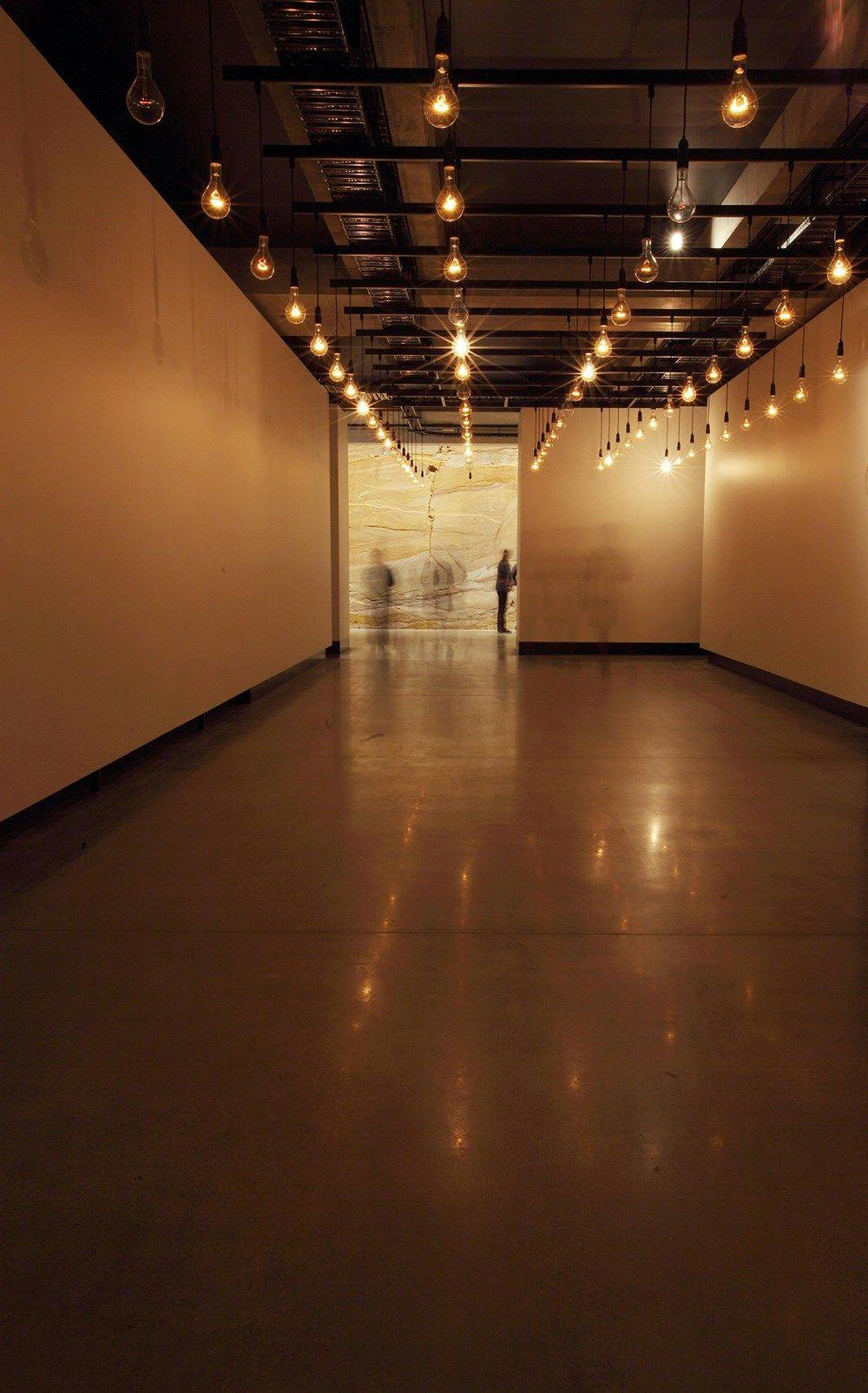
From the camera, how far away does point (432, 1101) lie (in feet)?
7.13

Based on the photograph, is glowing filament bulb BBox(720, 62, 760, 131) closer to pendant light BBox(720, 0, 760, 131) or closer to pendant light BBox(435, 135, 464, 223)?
pendant light BBox(720, 0, 760, 131)

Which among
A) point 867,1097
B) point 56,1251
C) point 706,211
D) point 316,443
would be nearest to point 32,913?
point 56,1251

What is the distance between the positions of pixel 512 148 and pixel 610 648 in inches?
355

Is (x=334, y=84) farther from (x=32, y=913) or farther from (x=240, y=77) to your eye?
(x=32, y=913)

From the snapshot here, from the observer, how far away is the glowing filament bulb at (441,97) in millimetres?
2777

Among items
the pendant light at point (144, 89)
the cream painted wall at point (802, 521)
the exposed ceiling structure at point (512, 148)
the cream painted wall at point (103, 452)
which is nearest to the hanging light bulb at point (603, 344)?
the exposed ceiling structure at point (512, 148)

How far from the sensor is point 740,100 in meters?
2.83

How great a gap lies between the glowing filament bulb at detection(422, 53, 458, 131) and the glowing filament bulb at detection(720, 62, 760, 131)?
90cm

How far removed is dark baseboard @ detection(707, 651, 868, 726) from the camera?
7570 millimetres

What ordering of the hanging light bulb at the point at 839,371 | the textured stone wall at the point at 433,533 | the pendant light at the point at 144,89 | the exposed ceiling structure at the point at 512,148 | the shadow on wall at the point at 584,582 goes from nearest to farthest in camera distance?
the pendant light at the point at 144,89
the exposed ceiling structure at the point at 512,148
the hanging light bulb at the point at 839,371
the shadow on wall at the point at 584,582
the textured stone wall at the point at 433,533

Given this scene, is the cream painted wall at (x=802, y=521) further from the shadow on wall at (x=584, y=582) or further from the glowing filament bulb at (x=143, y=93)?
the glowing filament bulb at (x=143, y=93)

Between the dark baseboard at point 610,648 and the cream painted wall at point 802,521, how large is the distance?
5.93ft

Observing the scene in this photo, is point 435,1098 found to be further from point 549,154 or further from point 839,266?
point 549,154

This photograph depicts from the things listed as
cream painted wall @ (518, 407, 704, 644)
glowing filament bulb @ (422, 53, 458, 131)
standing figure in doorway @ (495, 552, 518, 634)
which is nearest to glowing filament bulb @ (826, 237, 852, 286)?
glowing filament bulb @ (422, 53, 458, 131)
